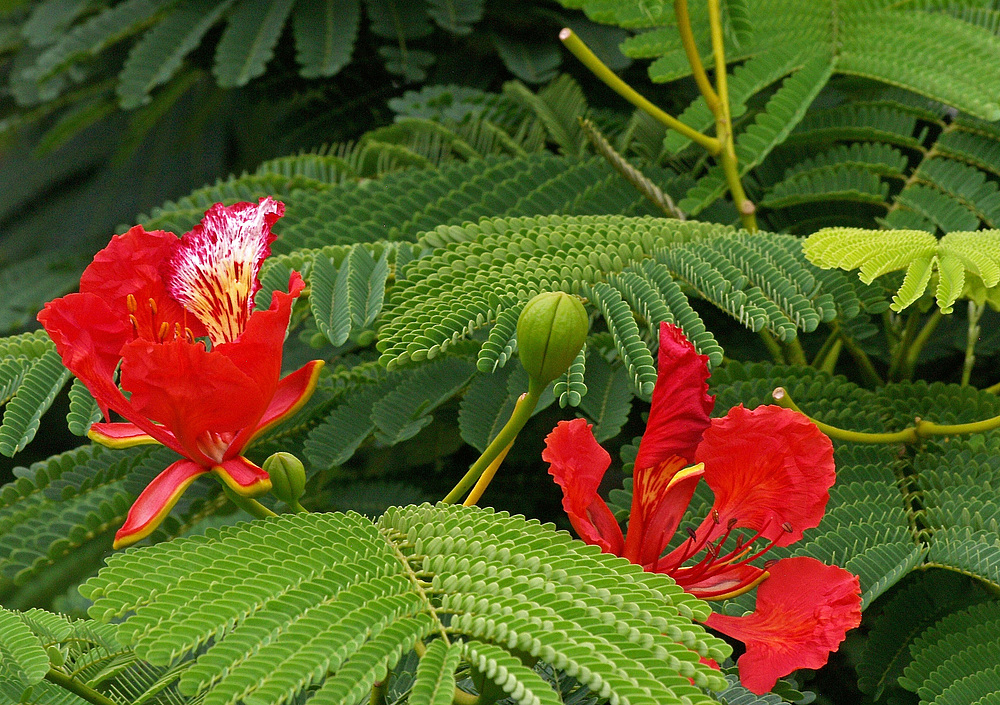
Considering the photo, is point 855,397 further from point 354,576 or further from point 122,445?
point 122,445

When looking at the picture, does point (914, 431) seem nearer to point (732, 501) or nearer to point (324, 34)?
point (732, 501)

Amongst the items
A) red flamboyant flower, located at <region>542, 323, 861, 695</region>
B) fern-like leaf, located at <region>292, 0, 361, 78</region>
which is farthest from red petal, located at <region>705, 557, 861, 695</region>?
fern-like leaf, located at <region>292, 0, 361, 78</region>

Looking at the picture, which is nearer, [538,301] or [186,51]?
[538,301]

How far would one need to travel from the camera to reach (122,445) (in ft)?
2.78

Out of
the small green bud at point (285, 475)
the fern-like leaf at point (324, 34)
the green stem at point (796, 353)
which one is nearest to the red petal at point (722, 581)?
the small green bud at point (285, 475)

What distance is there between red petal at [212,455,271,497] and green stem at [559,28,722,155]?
63 centimetres

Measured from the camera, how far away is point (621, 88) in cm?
119

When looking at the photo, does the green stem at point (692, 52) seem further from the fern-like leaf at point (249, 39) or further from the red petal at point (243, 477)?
the fern-like leaf at point (249, 39)

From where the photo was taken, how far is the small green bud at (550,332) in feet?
2.37

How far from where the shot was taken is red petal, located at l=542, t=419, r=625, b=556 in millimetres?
769

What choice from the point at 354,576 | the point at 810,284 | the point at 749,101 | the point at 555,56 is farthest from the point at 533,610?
the point at 555,56

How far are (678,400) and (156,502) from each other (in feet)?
1.47

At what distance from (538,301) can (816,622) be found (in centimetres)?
33

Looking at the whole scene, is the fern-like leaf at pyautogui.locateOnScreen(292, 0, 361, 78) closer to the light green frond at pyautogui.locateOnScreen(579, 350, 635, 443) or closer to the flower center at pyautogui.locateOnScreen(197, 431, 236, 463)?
the light green frond at pyautogui.locateOnScreen(579, 350, 635, 443)
